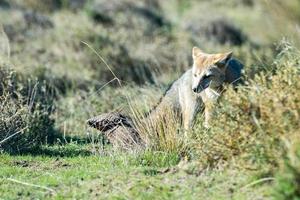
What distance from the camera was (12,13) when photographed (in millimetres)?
25234

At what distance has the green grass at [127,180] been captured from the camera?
849 centimetres

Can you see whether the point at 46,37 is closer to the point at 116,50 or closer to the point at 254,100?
the point at 116,50

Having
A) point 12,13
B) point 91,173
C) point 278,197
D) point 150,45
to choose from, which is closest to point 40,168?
point 91,173

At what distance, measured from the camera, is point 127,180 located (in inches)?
355

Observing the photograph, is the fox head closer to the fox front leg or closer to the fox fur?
the fox fur

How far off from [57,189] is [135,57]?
1320 centimetres

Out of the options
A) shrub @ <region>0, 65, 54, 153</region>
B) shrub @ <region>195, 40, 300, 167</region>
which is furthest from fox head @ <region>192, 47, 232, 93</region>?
Answer: shrub @ <region>0, 65, 54, 153</region>

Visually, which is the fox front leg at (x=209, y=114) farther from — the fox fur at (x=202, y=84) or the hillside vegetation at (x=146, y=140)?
the fox fur at (x=202, y=84)

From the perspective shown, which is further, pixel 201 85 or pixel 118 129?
pixel 118 129

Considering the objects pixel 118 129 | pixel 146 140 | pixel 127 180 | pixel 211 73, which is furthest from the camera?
pixel 118 129

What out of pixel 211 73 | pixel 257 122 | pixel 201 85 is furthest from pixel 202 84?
pixel 257 122

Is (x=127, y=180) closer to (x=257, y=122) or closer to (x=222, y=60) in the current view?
(x=257, y=122)

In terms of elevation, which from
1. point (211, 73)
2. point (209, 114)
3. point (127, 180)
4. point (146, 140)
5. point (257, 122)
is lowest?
point (146, 140)

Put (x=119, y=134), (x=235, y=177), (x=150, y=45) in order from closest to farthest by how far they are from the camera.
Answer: (x=235, y=177) → (x=119, y=134) → (x=150, y=45)
